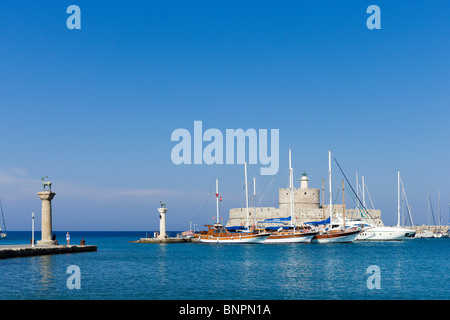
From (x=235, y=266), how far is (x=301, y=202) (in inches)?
2159

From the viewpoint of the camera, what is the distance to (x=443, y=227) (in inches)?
4670

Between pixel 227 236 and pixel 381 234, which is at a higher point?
pixel 227 236

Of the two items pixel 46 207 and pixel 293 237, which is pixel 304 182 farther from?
pixel 46 207

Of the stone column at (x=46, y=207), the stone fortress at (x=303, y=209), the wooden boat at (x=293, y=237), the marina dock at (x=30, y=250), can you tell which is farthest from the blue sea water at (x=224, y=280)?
the stone fortress at (x=303, y=209)

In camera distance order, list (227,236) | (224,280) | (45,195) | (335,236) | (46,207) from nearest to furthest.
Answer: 1. (224,280)
2. (45,195)
3. (46,207)
4. (335,236)
5. (227,236)

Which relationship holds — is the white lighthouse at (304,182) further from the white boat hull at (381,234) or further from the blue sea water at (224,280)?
the blue sea water at (224,280)

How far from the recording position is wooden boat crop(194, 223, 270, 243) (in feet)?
203

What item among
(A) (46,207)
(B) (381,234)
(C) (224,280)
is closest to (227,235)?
(B) (381,234)

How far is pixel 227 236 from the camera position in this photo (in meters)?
64.1

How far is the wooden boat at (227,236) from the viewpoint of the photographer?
203 ft

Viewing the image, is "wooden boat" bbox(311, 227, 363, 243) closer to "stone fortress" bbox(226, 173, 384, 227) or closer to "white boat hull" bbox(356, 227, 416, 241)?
"white boat hull" bbox(356, 227, 416, 241)

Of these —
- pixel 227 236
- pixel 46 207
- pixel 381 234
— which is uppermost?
pixel 46 207
